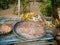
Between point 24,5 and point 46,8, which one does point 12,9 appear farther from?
point 46,8

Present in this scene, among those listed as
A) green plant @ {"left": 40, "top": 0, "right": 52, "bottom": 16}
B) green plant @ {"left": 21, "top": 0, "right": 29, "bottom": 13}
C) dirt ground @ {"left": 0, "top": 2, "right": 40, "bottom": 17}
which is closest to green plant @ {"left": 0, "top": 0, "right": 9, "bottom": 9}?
dirt ground @ {"left": 0, "top": 2, "right": 40, "bottom": 17}

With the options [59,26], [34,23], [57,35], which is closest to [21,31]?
[34,23]


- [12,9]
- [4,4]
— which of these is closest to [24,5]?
[12,9]

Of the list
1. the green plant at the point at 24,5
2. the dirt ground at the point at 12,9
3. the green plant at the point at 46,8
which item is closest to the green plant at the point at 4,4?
the dirt ground at the point at 12,9

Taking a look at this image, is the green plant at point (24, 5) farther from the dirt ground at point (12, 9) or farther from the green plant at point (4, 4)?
the green plant at point (4, 4)

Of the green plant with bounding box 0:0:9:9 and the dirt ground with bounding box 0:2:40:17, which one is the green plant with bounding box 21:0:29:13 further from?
the green plant with bounding box 0:0:9:9

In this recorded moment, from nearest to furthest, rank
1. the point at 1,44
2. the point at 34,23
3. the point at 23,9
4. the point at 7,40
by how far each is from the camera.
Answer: the point at 7,40, the point at 1,44, the point at 34,23, the point at 23,9

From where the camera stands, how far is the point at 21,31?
1.97 metres

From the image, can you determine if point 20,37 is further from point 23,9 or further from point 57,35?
point 23,9

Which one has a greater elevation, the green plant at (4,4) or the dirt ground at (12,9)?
the green plant at (4,4)

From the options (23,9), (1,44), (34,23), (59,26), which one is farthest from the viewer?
(23,9)

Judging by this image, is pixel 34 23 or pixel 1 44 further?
pixel 34 23

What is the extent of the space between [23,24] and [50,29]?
34 centimetres

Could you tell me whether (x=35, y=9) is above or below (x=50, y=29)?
above
